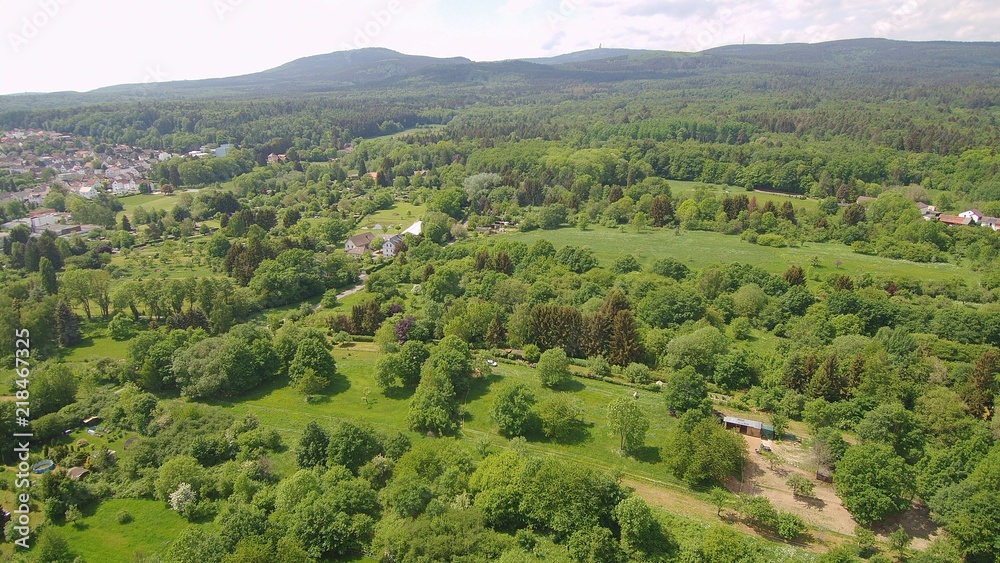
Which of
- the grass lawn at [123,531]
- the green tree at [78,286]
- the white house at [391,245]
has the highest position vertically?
the green tree at [78,286]

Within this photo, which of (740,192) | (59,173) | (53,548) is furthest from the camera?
(59,173)

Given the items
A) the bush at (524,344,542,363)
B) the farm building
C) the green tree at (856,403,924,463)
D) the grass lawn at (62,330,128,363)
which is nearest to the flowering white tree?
the grass lawn at (62,330,128,363)

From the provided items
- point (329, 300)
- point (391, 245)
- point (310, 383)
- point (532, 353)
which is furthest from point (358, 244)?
point (532, 353)

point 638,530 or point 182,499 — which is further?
point 182,499

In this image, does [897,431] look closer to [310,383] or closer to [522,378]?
[522,378]

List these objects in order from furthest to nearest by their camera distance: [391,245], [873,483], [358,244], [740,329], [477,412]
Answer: [358,244], [391,245], [740,329], [477,412], [873,483]

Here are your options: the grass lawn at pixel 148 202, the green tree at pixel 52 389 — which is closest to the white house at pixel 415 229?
the green tree at pixel 52 389

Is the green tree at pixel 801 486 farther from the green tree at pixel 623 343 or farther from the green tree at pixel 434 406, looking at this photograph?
the green tree at pixel 434 406

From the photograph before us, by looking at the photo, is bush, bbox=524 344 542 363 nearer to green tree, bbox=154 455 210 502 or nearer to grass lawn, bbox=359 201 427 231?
green tree, bbox=154 455 210 502
